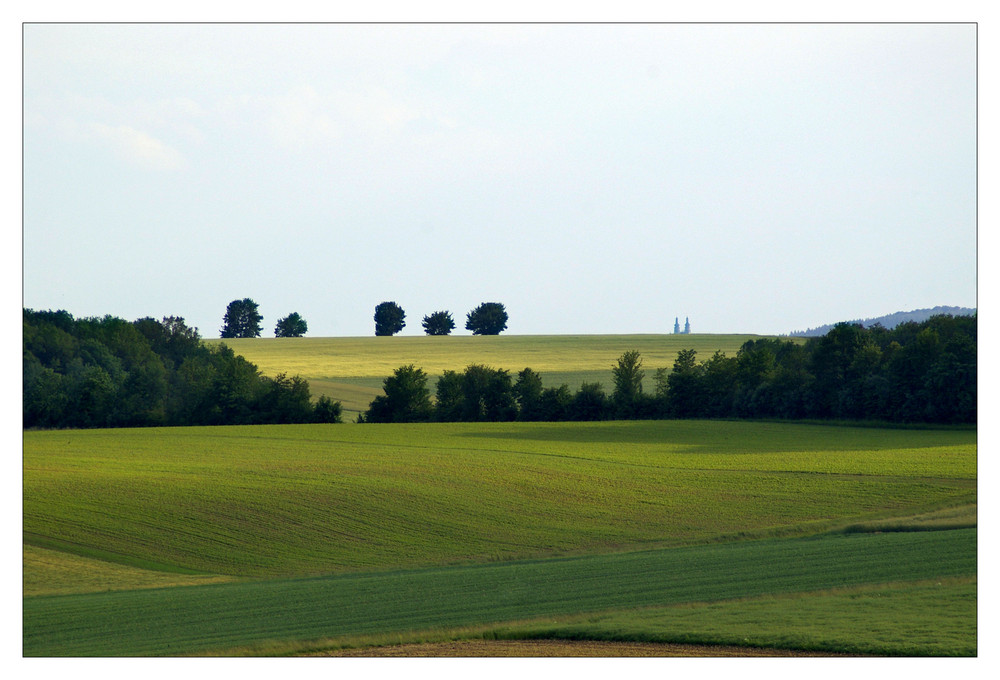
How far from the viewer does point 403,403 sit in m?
51.9

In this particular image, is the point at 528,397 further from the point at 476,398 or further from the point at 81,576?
the point at 81,576

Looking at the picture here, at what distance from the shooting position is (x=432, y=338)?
7725 cm

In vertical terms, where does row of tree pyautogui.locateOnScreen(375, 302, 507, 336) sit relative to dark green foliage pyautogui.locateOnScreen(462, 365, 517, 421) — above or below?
above

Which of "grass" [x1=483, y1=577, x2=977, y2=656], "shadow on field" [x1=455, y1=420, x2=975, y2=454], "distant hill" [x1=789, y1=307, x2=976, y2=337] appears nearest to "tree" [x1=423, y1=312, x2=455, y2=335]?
"shadow on field" [x1=455, y1=420, x2=975, y2=454]

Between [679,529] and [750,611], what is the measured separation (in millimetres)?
13075

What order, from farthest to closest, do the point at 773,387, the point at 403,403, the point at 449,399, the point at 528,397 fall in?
the point at 449,399, the point at 528,397, the point at 403,403, the point at 773,387

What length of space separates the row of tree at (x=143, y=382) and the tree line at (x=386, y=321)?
369 centimetres

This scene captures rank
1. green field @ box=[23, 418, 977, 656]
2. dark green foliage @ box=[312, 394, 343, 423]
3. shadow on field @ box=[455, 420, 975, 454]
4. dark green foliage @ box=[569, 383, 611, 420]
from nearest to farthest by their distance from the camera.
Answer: green field @ box=[23, 418, 977, 656], shadow on field @ box=[455, 420, 975, 454], dark green foliage @ box=[312, 394, 343, 423], dark green foliage @ box=[569, 383, 611, 420]

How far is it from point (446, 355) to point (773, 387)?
29.4m

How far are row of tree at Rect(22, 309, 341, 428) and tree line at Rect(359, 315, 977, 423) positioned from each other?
6.48 meters

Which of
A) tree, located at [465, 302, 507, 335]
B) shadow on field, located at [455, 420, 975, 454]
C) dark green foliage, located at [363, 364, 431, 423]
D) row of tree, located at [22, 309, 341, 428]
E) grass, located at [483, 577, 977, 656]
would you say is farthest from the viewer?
tree, located at [465, 302, 507, 335]

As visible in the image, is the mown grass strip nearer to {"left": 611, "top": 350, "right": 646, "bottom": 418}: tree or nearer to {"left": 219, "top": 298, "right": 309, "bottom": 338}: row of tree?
{"left": 611, "top": 350, "right": 646, "bottom": 418}: tree

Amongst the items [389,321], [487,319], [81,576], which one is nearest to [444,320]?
[487,319]

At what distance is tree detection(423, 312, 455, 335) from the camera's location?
7131 centimetres
